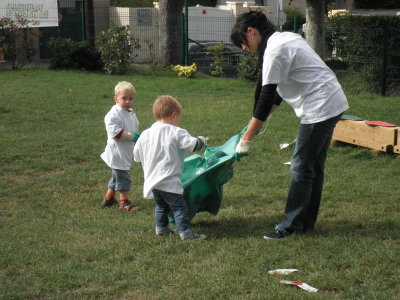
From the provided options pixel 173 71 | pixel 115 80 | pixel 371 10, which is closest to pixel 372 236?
pixel 115 80

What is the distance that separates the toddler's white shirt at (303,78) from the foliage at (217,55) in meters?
13.0

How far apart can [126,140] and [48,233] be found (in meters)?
1.17

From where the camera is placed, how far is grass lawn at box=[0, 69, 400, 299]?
13.9 feet

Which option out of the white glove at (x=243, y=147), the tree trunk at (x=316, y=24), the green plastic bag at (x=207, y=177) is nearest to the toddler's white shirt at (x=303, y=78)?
the white glove at (x=243, y=147)

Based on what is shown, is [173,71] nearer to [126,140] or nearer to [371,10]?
[126,140]

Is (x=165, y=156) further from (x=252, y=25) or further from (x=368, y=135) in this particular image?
(x=368, y=135)

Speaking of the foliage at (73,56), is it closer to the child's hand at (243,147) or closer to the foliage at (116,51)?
the foliage at (116,51)

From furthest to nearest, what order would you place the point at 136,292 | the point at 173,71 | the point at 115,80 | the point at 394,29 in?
the point at 173,71, the point at 115,80, the point at 394,29, the point at 136,292

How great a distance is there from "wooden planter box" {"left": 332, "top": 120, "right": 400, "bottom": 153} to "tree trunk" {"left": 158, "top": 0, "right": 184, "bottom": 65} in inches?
420

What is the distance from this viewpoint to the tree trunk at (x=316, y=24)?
41.2 ft

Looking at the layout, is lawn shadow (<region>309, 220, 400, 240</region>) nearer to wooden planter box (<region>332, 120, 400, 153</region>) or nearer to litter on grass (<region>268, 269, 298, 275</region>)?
litter on grass (<region>268, 269, 298, 275</region>)

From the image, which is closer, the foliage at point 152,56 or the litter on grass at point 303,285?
the litter on grass at point 303,285

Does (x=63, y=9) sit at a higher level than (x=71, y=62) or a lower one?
higher

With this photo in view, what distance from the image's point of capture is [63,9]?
22.5 metres
